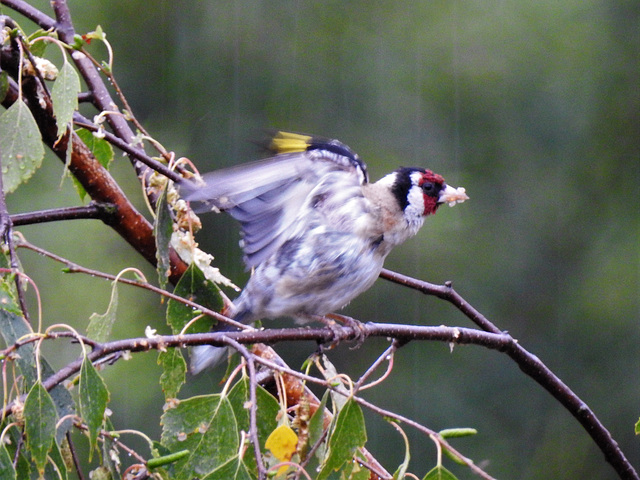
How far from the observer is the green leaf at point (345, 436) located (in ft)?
5.47

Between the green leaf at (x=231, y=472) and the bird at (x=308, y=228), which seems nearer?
the green leaf at (x=231, y=472)

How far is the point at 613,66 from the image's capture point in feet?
27.4

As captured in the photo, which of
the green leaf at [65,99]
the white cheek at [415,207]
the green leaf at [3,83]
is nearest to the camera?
the green leaf at [65,99]

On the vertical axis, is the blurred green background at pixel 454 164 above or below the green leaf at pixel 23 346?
below

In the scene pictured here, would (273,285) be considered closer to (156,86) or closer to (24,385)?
(24,385)

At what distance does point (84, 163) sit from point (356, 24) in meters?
6.14

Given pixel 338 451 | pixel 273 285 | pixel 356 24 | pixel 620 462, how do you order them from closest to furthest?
1. pixel 338 451
2. pixel 620 462
3. pixel 273 285
4. pixel 356 24

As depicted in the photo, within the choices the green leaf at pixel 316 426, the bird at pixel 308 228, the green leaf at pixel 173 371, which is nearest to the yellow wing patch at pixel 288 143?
the bird at pixel 308 228

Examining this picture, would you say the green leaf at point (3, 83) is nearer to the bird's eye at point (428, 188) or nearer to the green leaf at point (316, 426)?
the green leaf at point (316, 426)

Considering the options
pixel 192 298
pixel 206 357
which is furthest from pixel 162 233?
pixel 206 357

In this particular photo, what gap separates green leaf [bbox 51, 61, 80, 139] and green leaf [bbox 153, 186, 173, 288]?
1.02 feet

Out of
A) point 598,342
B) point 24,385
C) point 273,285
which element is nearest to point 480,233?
point 598,342

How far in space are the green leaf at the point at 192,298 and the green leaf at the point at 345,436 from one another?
54 cm

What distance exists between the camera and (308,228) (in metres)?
2.82
